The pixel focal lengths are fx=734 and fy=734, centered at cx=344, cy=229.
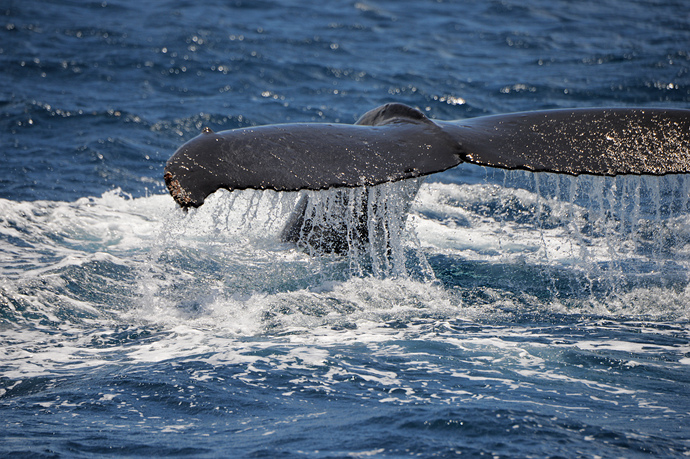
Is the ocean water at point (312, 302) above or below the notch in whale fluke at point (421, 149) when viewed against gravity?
below

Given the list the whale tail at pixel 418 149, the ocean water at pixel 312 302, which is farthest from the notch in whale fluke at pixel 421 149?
the ocean water at pixel 312 302

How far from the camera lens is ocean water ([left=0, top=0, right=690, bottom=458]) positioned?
3484mm

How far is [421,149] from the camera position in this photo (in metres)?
3.90

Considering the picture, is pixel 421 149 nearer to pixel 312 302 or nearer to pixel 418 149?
pixel 418 149

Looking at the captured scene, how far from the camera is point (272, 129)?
3.88 m

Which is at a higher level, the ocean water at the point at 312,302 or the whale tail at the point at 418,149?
the whale tail at the point at 418,149

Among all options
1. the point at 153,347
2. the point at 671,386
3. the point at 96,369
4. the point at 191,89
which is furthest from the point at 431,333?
the point at 191,89

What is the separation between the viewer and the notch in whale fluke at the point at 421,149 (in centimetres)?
343

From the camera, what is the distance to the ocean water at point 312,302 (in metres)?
3.48

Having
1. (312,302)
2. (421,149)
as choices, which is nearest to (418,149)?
(421,149)

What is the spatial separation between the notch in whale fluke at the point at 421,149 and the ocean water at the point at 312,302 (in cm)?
44

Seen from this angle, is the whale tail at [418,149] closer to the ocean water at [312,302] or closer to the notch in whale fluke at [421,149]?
the notch in whale fluke at [421,149]

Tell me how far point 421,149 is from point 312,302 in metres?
1.97

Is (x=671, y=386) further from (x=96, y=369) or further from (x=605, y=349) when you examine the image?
(x=96, y=369)
